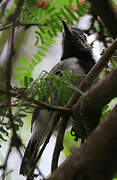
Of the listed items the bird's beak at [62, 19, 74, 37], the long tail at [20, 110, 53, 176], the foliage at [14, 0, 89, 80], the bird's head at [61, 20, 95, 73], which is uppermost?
the foliage at [14, 0, 89, 80]

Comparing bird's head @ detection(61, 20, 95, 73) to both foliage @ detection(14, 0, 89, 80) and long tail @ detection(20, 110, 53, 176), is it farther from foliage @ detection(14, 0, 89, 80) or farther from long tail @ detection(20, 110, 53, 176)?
long tail @ detection(20, 110, 53, 176)

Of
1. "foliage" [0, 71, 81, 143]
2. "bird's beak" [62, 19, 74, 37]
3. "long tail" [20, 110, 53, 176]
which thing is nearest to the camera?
"foliage" [0, 71, 81, 143]

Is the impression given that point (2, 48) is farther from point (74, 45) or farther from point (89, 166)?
point (89, 166)

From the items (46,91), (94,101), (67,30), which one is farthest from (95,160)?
(67,30)

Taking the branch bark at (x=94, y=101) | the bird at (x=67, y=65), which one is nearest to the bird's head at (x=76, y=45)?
the bird at (x=67, y=65)

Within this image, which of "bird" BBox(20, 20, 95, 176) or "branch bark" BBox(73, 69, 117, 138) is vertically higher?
"branch bark" BBox(73, 69, 117, 138)

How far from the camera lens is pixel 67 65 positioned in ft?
9.75

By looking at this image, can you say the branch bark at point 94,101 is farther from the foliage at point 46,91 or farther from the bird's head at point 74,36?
the bird's head at point 74,36

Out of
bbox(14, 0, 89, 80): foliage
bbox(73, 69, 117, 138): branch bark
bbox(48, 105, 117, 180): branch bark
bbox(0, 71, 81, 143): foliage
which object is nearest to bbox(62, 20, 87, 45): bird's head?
bbox(14, 0, 89, 80): foliage

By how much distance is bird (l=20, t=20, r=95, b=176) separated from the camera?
2883 mm

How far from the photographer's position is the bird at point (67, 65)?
288 centimetres

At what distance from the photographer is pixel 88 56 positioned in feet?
10.8

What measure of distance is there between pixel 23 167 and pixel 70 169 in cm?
138

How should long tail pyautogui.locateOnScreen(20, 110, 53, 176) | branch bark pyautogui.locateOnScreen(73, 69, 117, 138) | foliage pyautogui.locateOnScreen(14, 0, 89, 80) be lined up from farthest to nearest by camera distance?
long tail pyautogui.locateOnScreen(20, 110, 53, 176), foliage pyautogui.locateOnScreen(14, 0, 89, 80), branch bark pyautogui.locateOnScreen(73, 69, 117, 138)
